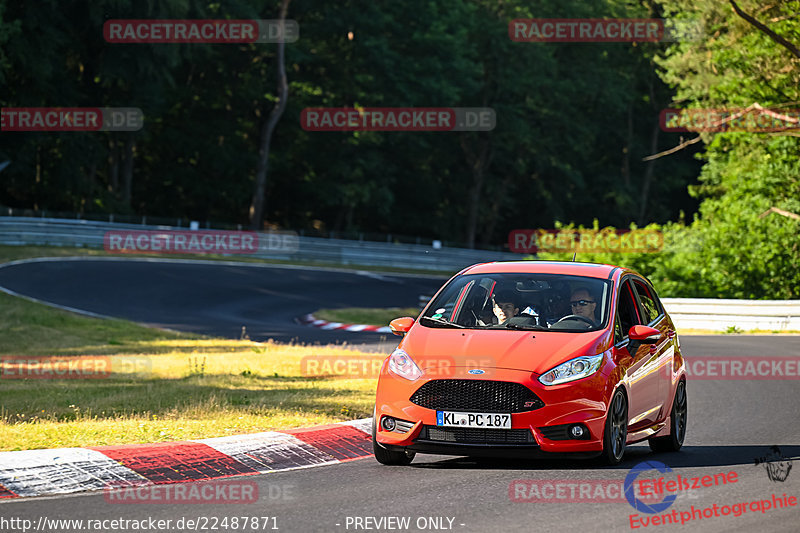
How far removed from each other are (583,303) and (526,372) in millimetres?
1488

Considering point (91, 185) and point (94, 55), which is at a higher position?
point (94, 55)

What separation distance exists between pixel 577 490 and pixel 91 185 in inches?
2000

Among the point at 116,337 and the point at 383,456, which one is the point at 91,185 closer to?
the point at 116,337

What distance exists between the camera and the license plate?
28.2ft

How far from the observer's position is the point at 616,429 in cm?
913

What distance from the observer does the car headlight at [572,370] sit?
872 cm

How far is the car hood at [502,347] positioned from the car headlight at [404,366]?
4 cm

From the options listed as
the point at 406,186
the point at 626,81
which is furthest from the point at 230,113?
the point at 626,81

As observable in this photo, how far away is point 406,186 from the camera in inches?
2896

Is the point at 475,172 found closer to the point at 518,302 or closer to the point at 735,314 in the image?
the point at 735,314
